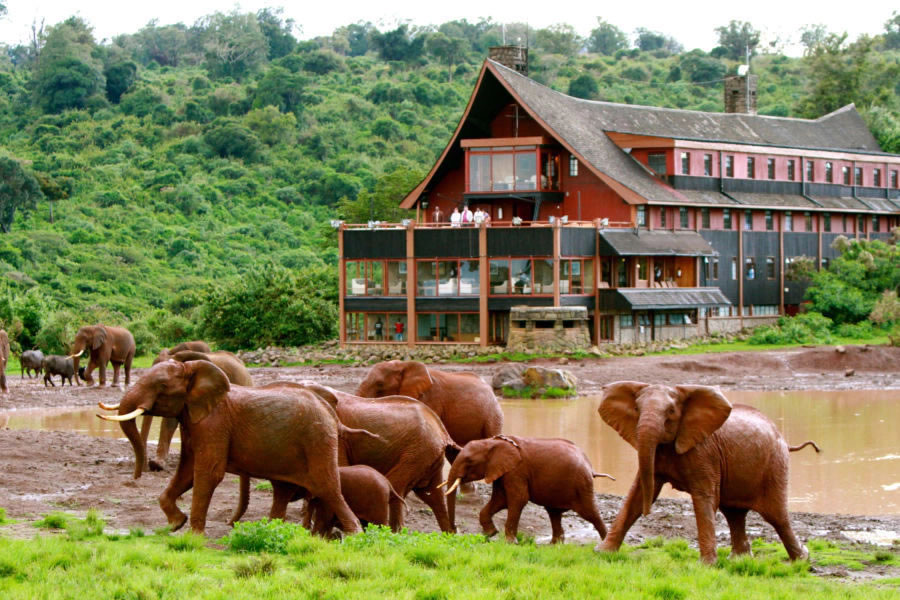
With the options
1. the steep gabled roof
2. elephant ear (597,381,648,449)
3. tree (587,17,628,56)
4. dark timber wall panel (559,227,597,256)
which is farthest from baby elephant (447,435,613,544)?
tree (587,17,628,56)

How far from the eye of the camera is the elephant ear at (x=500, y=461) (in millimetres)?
14297

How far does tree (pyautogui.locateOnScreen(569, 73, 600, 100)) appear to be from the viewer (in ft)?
384

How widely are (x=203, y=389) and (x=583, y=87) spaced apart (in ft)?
351

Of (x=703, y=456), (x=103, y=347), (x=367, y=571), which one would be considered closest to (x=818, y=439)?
(x=703, y=456)

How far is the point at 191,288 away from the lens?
213 feet

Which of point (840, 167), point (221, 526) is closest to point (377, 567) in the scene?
point (221, 526)

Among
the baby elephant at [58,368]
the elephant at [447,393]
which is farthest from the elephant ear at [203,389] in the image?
the baby elephant at [58,368]

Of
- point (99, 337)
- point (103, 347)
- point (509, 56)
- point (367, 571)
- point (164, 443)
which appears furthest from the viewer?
point (509, 56)

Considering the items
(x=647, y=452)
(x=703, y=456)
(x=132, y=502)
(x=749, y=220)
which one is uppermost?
(x=749, y=220)

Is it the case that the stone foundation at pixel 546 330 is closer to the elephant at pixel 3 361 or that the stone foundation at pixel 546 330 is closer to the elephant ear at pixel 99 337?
the elephant ear at pixel 99 337

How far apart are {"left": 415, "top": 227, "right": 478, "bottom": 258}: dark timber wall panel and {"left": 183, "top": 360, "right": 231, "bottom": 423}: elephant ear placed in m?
36.3

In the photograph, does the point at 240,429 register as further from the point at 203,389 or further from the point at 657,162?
the point at 657,162

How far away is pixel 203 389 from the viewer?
12.8 m

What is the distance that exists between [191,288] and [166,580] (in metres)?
55.3
